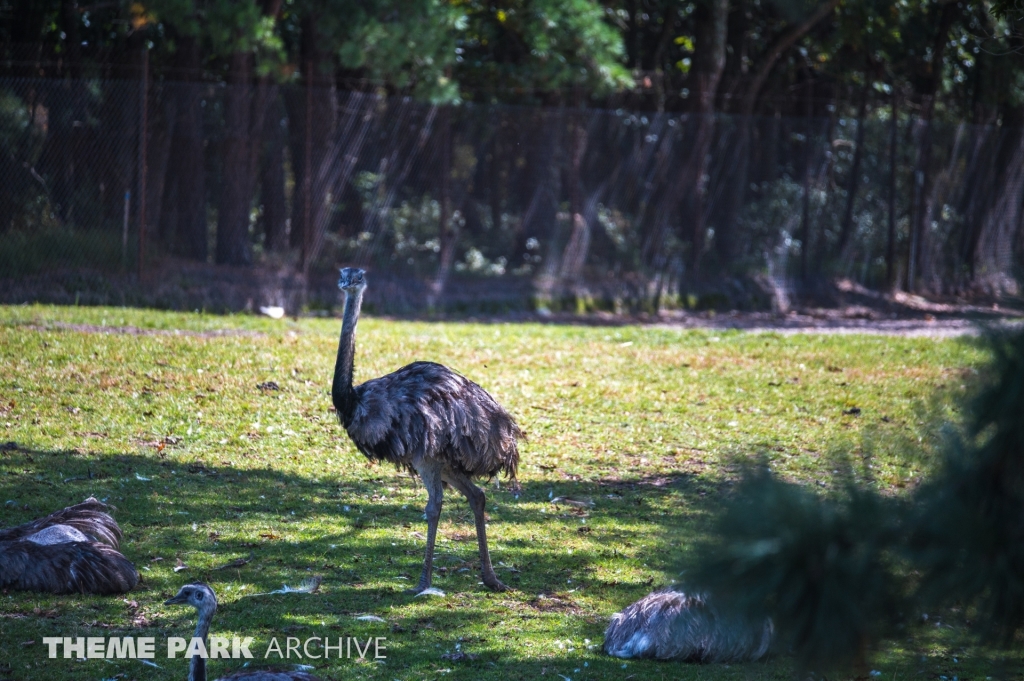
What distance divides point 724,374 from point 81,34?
13.5 m

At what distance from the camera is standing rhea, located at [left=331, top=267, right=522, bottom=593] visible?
6.45 meters

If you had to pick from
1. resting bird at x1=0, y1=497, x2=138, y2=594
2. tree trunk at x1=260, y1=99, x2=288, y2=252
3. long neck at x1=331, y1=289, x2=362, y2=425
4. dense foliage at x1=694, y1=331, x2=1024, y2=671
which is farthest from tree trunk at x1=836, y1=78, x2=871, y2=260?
dense foliage at x1=694, y1=331, x2=1024, y2=671

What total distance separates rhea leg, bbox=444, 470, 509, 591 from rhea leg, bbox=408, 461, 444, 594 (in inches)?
5.1

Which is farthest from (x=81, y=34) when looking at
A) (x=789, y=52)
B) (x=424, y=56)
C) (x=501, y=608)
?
(x=501, y=608)

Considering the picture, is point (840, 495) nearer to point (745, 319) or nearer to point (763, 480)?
point (763, 480)

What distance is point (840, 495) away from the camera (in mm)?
1897

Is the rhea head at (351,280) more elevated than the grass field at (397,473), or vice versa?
the rhea head at (351,280)

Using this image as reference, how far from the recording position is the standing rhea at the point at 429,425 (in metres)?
6.45

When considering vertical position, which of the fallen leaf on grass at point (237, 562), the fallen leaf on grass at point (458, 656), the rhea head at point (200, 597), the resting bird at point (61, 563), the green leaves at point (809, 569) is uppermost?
the green leaves at point (809, 569)

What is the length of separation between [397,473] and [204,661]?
495 cm

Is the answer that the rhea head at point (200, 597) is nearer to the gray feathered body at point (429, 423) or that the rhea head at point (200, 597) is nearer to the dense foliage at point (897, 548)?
the gray feathered body at point (429, 423)

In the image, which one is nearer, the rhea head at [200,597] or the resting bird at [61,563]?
the rhea head at [200,597]

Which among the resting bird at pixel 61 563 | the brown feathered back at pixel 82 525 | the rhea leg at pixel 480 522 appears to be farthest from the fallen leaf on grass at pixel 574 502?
the resting bird at pixel 61 563

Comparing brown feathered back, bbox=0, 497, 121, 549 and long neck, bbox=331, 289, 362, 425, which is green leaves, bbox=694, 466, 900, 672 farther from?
brown feathered back, bbox=0, 497, 121, 549
